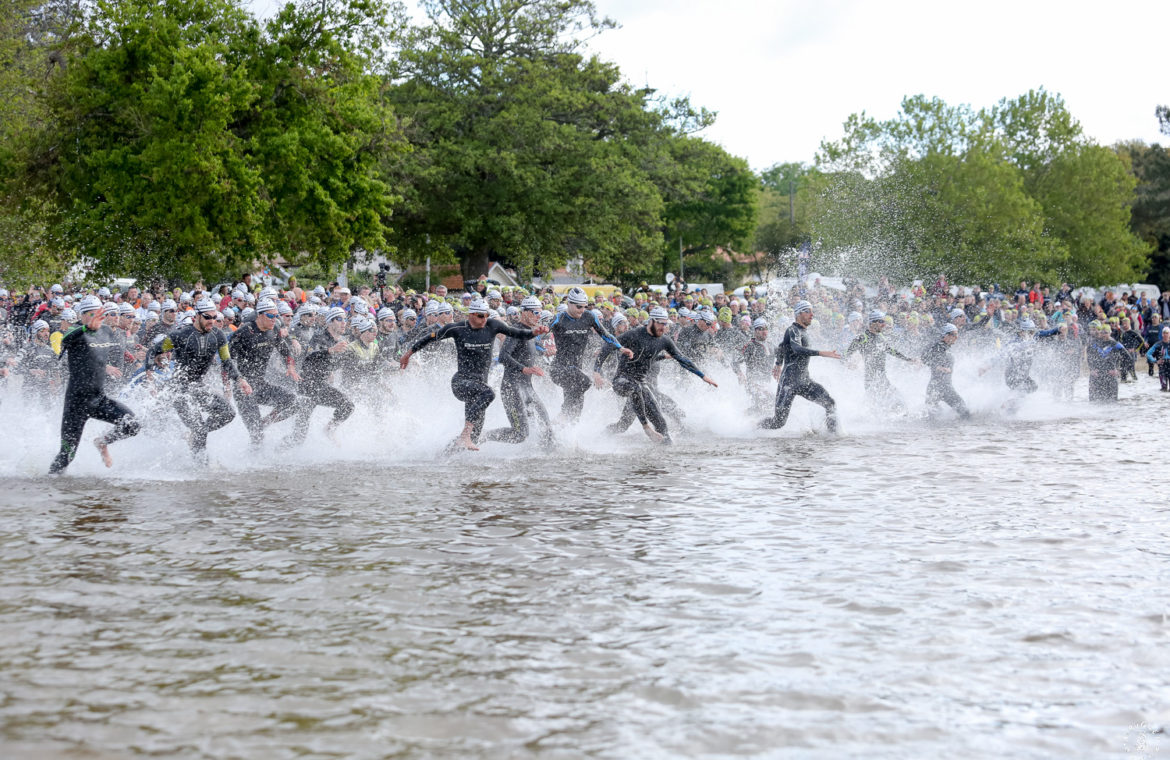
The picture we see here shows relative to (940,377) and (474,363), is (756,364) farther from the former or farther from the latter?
(474,363)

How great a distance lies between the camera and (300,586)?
23.5ft

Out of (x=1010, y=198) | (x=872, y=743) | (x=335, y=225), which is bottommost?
(x=872, y=743)

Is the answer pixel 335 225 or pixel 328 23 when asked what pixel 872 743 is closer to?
pixel 335 225

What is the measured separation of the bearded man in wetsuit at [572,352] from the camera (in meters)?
14.3

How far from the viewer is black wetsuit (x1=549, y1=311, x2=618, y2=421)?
14.3 m

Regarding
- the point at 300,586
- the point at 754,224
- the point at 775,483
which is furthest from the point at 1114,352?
the point at 754,224

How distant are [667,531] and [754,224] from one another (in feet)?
246

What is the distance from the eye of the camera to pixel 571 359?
14.4 metres

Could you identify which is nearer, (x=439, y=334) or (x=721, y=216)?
(x=439, y=334)

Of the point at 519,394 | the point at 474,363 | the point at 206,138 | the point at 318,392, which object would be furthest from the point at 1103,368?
the point at 206,138

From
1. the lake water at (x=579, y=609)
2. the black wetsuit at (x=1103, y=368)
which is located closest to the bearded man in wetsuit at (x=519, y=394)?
the lake water at (x=579, y=609)

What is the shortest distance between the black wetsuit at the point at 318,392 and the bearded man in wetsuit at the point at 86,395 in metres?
1.98

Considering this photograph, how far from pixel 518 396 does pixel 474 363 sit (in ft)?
2.68

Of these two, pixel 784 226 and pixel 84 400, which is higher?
pixel 784 226
